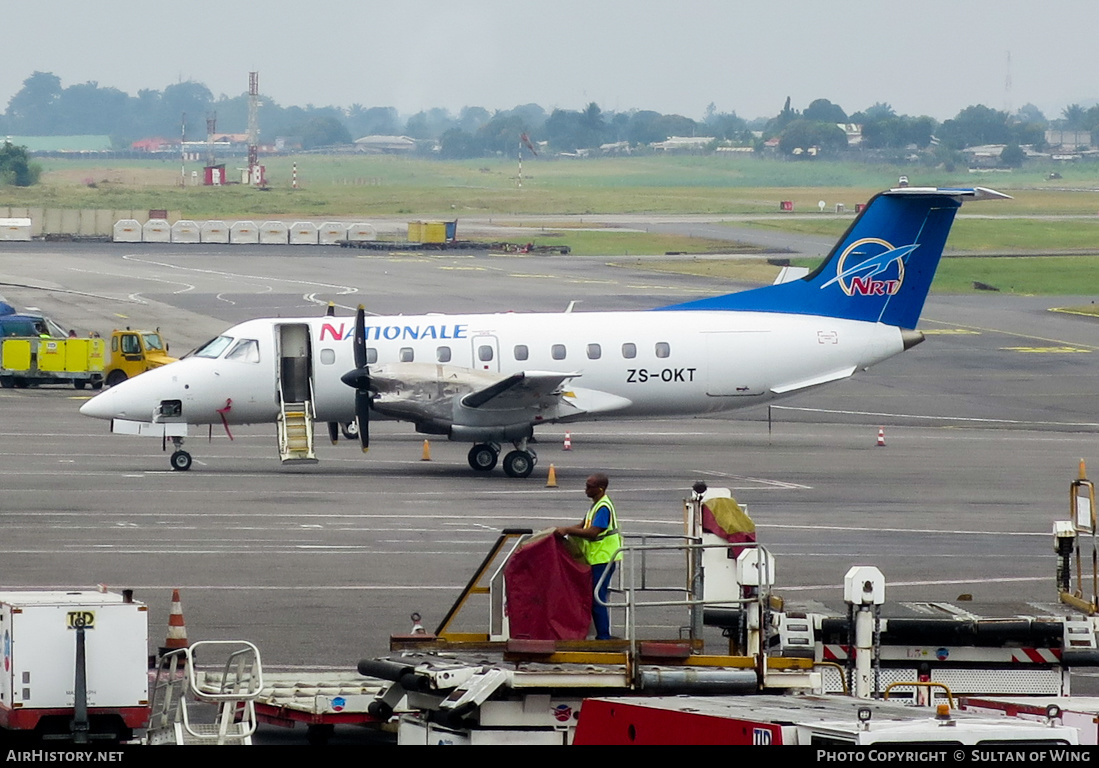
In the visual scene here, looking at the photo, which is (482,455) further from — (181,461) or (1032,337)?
(1032,337)

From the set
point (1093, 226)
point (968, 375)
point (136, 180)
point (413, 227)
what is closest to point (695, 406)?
point (968, 375)

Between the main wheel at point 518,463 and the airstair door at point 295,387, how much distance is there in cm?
396

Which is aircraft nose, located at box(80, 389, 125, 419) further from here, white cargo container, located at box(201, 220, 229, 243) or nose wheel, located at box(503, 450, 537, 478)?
white cargo container, located at box(201, 220, 229, 243)

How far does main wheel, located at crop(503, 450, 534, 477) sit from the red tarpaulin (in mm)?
19052

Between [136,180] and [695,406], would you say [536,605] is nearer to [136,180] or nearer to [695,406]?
[695,406]

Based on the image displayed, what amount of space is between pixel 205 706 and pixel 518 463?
59.8ft

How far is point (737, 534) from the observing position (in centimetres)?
1556

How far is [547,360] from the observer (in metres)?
34.8

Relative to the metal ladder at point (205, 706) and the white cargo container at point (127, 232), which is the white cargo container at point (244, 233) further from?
the metal ladder at point (205, 706)

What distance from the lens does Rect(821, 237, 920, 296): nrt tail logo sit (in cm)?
3605

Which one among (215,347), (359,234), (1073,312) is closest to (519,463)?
(215,347)

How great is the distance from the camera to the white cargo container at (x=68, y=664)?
13.0 meters

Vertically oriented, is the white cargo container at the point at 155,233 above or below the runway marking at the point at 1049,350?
above

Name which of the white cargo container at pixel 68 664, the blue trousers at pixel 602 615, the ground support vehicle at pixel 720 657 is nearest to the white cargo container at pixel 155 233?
the ground support vehicle at pixel 720 657
